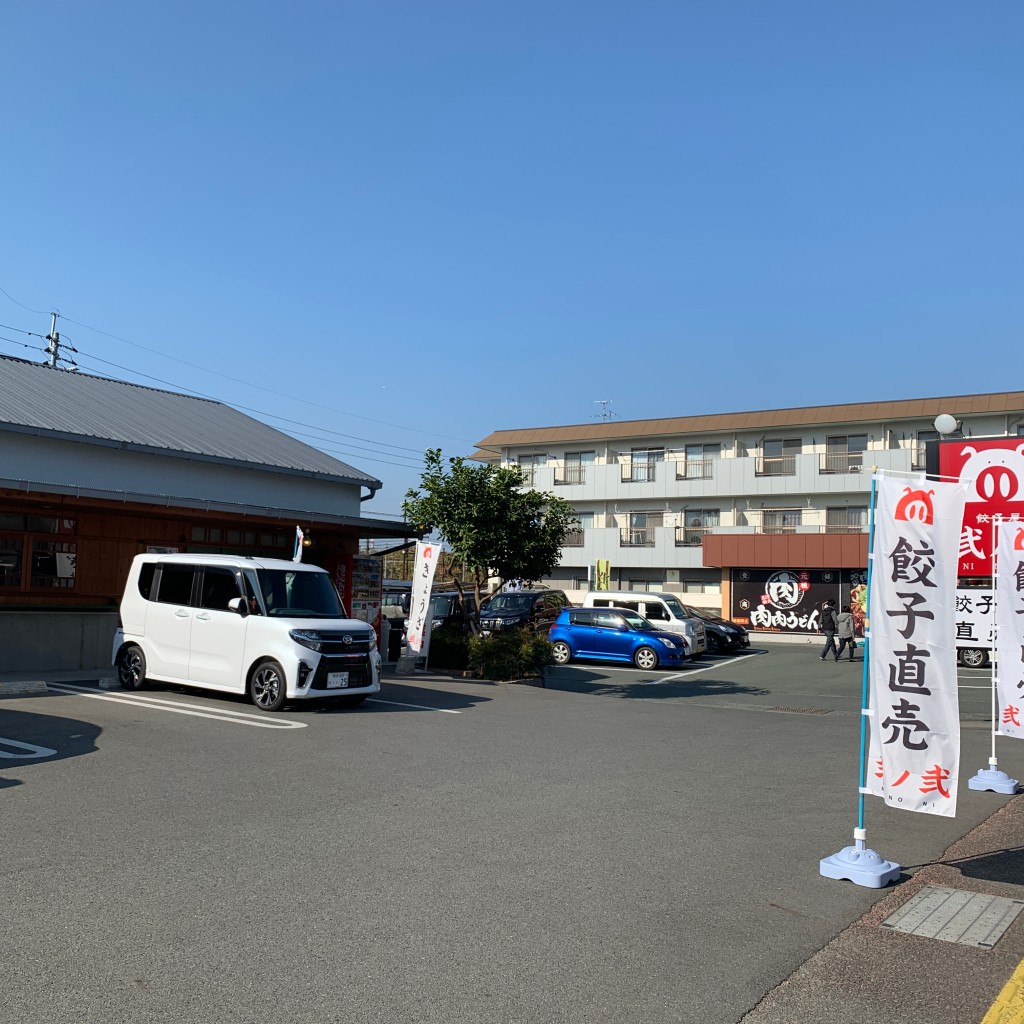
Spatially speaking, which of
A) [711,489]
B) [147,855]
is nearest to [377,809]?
[147,855]

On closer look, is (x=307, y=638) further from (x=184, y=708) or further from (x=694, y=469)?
(x=694, y=469)

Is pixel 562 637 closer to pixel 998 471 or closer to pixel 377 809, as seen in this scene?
pixel 998 471

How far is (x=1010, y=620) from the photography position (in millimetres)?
9711

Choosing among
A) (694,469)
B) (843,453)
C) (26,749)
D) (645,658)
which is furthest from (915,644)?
(694,469)

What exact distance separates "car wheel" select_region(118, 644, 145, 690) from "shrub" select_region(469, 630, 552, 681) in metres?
6.78

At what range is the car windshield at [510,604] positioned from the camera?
1129 inches

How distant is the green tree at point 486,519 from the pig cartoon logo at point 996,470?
26.4ft

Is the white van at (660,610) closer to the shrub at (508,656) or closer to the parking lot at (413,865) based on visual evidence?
the shrub at (508,656)

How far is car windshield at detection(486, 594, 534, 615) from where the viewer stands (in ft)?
94.1

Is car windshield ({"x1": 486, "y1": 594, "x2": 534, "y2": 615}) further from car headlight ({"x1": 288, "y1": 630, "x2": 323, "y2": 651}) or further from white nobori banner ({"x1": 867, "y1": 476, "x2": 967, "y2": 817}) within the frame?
white nobori banner ({"x1": 867, "y1": 476, "x2": 967, "y2": 817})

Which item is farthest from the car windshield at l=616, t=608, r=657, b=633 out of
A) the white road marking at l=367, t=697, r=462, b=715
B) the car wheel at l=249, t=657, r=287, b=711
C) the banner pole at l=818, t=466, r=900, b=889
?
the banner pole at l=818, t=466, r=900, b=889

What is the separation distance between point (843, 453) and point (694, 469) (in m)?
6.63

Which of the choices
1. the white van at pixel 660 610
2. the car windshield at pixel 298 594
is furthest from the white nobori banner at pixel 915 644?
the white van at pixel 660 610

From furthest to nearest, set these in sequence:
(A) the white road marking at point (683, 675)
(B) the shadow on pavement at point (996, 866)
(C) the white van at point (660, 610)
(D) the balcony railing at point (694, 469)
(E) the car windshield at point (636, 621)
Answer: (D) the balcony railing at point (694, 469), (C) the white van at point (660, 610), (E) the car windshield at point (636, 621), (A) the white road marking at point (683, 675), (B) the shadow on pavement at point (996, 866)
